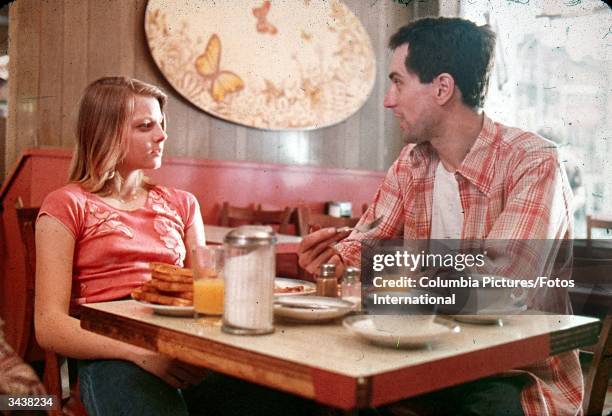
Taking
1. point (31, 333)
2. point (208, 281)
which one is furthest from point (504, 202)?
point (31, 333)

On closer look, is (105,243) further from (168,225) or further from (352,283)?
(352,283)

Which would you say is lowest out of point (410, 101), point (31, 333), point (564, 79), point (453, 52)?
point (31, 333)

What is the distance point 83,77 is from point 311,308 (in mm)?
2422

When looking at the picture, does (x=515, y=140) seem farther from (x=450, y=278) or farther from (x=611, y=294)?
(x=611, y=294)

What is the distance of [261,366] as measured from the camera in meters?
0.77

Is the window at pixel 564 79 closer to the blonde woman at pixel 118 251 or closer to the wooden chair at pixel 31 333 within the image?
the blonde woman at pixel 118 251

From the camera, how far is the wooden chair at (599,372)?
1.08 meters

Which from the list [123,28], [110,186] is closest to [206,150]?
[123,28]

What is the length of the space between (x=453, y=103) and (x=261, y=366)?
986 mm

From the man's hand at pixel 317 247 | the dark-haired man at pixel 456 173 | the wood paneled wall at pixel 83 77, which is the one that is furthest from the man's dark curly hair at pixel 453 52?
the wood paneled wall at pixel 83 77

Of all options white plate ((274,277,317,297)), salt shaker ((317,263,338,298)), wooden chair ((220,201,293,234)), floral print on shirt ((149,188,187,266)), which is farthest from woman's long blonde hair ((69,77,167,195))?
wooden chair ((220,201,293,234))

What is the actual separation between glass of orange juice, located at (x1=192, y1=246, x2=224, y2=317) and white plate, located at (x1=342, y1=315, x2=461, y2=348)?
224mm

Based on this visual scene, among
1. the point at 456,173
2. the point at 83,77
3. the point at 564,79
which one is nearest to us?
the point at 456,173

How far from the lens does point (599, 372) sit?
3.62 ft
